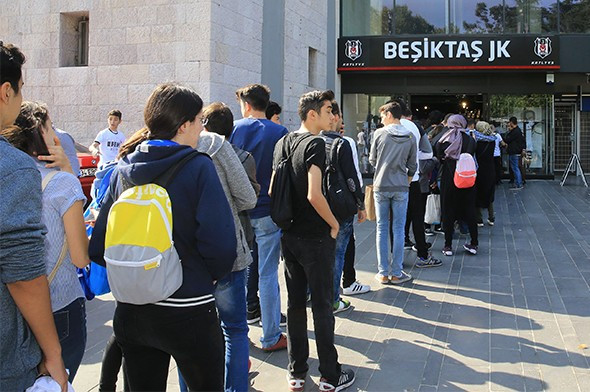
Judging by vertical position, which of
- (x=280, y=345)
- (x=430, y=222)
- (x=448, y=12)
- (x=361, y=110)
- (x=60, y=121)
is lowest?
(x=280, y=345)

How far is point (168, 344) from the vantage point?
2.28 meters

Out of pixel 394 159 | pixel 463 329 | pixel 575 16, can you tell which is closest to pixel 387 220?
pixel 394 159

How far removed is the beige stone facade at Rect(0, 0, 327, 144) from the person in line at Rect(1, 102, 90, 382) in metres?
8.00

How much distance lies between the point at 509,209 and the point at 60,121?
9.57 metres

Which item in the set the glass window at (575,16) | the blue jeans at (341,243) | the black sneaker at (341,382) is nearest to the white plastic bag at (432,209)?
the blue jeans at (341,243)

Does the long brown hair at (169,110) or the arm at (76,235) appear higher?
the long brown hair at (169,110)

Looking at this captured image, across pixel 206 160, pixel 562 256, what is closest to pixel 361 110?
pixel 562 256

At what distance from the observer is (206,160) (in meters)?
2.39

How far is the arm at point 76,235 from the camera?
2283mm

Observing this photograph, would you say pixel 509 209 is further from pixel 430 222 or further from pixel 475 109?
pixel 475 109

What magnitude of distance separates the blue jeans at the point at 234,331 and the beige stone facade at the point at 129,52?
7.51 m

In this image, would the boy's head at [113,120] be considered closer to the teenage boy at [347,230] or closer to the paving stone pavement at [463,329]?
the paving stone pavement at [463,329]

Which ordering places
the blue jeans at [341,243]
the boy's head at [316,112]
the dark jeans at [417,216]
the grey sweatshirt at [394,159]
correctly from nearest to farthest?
the boy's head at [316,112] → the blue jeans at [341,243] → the grey sweatshirt at [394,159] → the dark jeans at [417,216]

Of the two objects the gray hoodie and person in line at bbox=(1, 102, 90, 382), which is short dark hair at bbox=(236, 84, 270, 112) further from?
person in line at bbox=(1, 102, 90, 382)
